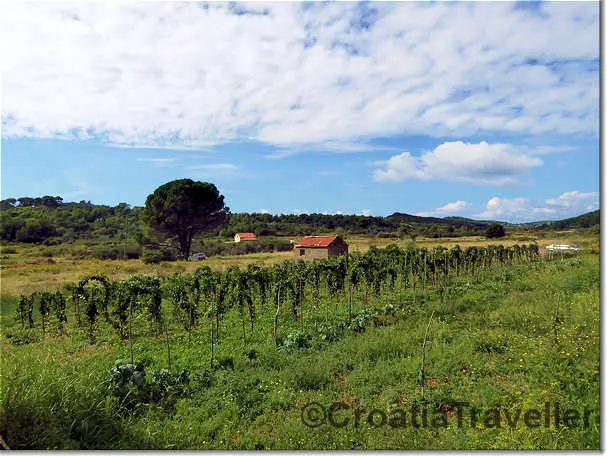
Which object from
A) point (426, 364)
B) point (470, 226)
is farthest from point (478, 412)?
point (470, 226)

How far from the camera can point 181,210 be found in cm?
3161

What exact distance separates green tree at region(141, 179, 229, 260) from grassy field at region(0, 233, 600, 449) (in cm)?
2563

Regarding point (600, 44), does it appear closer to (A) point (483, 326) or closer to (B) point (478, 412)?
(B) point (478, 412)

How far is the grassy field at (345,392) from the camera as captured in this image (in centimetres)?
343

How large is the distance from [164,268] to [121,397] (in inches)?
889

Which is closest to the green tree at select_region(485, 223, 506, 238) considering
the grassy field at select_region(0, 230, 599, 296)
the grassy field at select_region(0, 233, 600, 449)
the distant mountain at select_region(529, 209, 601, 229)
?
the grassy field at select_region(0, 230, 599, 296)

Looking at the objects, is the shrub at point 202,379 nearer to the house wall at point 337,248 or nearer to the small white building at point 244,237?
the house wall at point 337,248

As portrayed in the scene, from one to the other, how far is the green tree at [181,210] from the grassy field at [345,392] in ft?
84.1

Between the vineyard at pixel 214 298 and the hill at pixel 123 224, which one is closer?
the vineyard at pixel 214 298

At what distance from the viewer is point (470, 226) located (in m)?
55.7

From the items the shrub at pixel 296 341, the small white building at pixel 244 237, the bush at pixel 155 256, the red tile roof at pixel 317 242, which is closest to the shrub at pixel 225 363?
the shrub at pixel 296 341

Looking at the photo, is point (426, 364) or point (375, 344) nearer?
point (426, 364)

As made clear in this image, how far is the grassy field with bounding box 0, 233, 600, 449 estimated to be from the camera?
3.43m

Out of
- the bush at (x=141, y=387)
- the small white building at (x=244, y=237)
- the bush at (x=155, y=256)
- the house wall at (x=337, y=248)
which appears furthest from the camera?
the small white building at (x=244, y=237)
